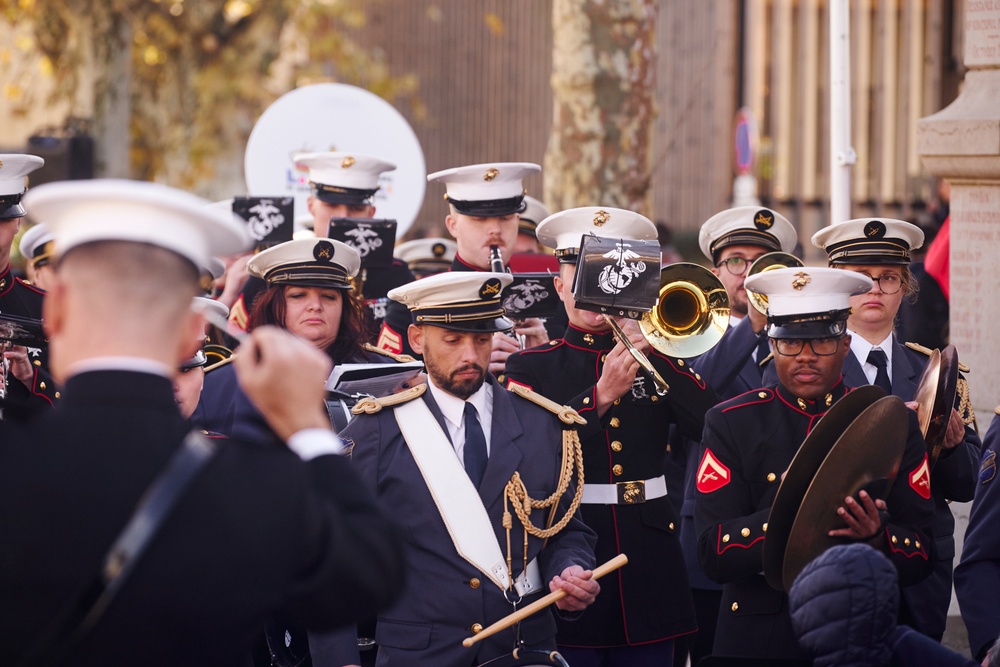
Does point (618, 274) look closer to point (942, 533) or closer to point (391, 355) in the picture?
point (391, 355)

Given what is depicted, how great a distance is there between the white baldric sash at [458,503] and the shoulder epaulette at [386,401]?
92 mm

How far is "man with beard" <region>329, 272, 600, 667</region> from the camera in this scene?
397cm

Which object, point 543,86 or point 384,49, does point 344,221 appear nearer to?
point 543,86

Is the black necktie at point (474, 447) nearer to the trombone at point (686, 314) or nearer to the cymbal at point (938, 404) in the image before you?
the trombone at point (686, 314)

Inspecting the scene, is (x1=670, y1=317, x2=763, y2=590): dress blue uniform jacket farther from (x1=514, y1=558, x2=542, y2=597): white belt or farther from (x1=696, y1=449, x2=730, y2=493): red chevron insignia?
(x1=514, y1=558, x2=542, y2=597): white belt

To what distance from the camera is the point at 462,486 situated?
4.04 m

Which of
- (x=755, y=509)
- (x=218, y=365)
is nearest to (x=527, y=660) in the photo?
(x=755, y=509)

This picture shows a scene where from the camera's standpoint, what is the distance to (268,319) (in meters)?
5.25

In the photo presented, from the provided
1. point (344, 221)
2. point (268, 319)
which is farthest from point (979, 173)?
point (268, 319)

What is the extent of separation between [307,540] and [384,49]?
18191 millimetres

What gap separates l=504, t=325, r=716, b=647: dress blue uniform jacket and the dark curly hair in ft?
2.25

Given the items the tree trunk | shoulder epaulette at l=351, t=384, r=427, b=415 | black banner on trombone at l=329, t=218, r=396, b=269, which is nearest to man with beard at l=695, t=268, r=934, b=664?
shoulder epaulette at l=351, t=384, r=427, b=415

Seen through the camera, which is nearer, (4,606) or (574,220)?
(4,606)

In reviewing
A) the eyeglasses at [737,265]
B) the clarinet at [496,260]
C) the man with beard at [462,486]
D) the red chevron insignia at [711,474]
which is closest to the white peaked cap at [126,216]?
the man with beard at [462,486]
